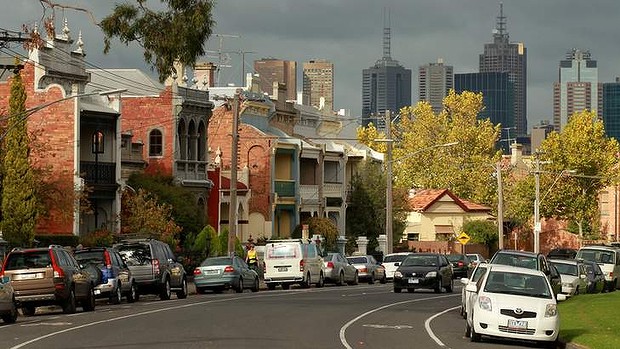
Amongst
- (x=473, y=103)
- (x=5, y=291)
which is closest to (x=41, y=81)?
(x=5, y=291)

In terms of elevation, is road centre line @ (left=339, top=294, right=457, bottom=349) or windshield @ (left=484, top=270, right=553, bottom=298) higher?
windshield @ (left=484, top=270, right=553, bottom=298)

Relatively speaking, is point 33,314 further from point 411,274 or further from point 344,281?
point 344,281

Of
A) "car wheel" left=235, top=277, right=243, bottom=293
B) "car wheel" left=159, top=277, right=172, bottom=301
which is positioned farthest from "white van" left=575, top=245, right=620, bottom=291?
"car wheel" left=159, top=277, right=172, bottom=301

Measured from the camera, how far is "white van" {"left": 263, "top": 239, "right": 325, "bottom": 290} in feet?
185

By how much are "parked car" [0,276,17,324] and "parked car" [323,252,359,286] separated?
95.7ft

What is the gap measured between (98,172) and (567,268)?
912 inches

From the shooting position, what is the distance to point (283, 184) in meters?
82.1

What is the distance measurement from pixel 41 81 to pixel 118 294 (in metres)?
22.1

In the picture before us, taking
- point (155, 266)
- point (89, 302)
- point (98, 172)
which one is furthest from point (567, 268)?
point (98, 172)

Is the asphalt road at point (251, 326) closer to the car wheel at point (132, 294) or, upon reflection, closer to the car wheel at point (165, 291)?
the car wheel at point (132, 294)

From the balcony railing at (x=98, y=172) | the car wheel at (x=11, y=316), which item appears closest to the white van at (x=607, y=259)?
the balcony railing at (x=98, y=172)

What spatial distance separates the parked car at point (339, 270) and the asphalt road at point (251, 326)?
17076 mm

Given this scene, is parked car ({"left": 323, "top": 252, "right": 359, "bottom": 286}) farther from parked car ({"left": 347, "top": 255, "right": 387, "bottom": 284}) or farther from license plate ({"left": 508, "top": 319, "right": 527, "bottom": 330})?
license plate ({"left": 508, "top": 319, "right": 527, "bottom": 330})

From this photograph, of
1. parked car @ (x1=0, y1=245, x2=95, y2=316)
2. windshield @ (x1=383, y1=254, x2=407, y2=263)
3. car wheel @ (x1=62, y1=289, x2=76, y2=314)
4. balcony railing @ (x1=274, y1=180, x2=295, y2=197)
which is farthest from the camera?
balcony railing @ (x1=274, y1=180, x2=295, y2=197)
